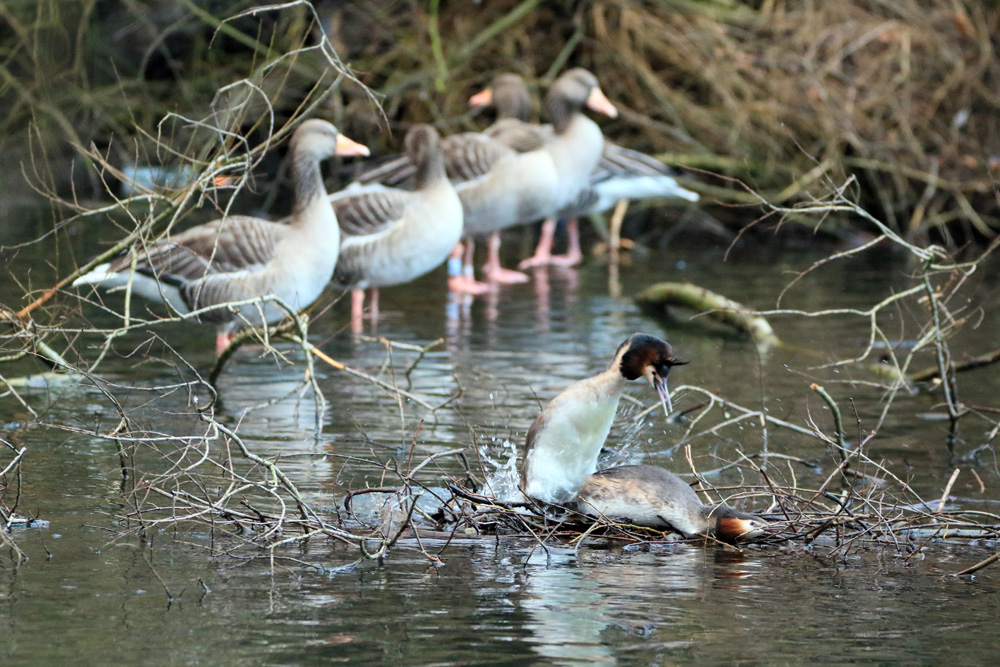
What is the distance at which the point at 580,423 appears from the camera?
6305mm

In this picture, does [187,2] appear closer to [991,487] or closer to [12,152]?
[12,152]

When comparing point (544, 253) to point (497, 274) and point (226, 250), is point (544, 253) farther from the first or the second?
point (226, 250)

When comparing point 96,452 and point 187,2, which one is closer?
point 96,452

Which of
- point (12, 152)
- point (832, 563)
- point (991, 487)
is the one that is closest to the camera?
point (832, 563)

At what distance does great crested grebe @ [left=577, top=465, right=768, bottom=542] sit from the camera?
20.7 feet

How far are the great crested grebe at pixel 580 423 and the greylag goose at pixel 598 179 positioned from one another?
11754mm

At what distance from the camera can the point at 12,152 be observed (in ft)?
59.7

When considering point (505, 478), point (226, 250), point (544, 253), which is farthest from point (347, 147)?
point (544, 253)

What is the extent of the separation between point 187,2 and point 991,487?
562 inches

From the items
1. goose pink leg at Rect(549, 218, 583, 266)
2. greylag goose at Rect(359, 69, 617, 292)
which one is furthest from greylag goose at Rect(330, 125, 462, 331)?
goose pink leg at Rect(549, 218, 583, 266)

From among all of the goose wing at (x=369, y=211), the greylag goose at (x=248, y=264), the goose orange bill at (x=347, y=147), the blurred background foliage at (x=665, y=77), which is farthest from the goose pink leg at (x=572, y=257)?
the greylag goose at (x=248, y=264)

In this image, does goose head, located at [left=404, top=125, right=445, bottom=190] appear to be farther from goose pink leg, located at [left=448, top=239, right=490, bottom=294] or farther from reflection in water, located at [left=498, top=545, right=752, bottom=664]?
reflection in water, located at [left=498, top=545, right=752, bottom=664]

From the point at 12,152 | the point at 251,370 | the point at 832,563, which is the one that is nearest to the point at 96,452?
the point at 251,370

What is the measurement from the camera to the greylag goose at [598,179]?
60.2 ft
